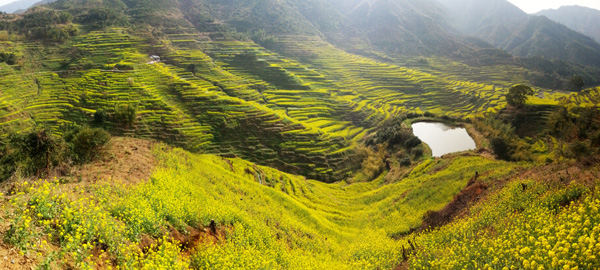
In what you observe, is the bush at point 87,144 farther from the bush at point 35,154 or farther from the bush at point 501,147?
the bush at point 501,147

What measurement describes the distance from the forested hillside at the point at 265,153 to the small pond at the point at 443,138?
193cm

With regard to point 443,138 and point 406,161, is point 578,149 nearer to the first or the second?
point 406,161

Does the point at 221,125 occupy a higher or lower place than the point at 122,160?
lower

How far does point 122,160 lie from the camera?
650 inches

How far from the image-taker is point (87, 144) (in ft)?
52.0

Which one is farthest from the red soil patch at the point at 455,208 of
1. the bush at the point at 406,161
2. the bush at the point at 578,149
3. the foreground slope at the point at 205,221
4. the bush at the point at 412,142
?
the bush at the point at 412,142

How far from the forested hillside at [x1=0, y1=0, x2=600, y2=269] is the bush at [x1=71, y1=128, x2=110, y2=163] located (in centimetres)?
8

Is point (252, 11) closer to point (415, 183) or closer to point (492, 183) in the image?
point (415, 183)

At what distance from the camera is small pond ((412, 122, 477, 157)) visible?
50.8 meters

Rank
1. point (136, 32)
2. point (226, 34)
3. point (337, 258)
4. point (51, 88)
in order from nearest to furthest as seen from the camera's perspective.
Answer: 1. point (337, 258)
2. point (51, 88)
3. point (136, 32)
4. point (226, 34)

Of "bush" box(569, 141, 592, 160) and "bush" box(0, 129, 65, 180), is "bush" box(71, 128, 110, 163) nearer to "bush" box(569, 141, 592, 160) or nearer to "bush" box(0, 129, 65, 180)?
"bush" box(0, 129, 65, 180)

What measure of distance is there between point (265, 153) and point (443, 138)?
35.3 metres

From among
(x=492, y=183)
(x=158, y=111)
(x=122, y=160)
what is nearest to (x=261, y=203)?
(x=122, y=160)

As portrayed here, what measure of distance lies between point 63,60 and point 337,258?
7342 centimetres
